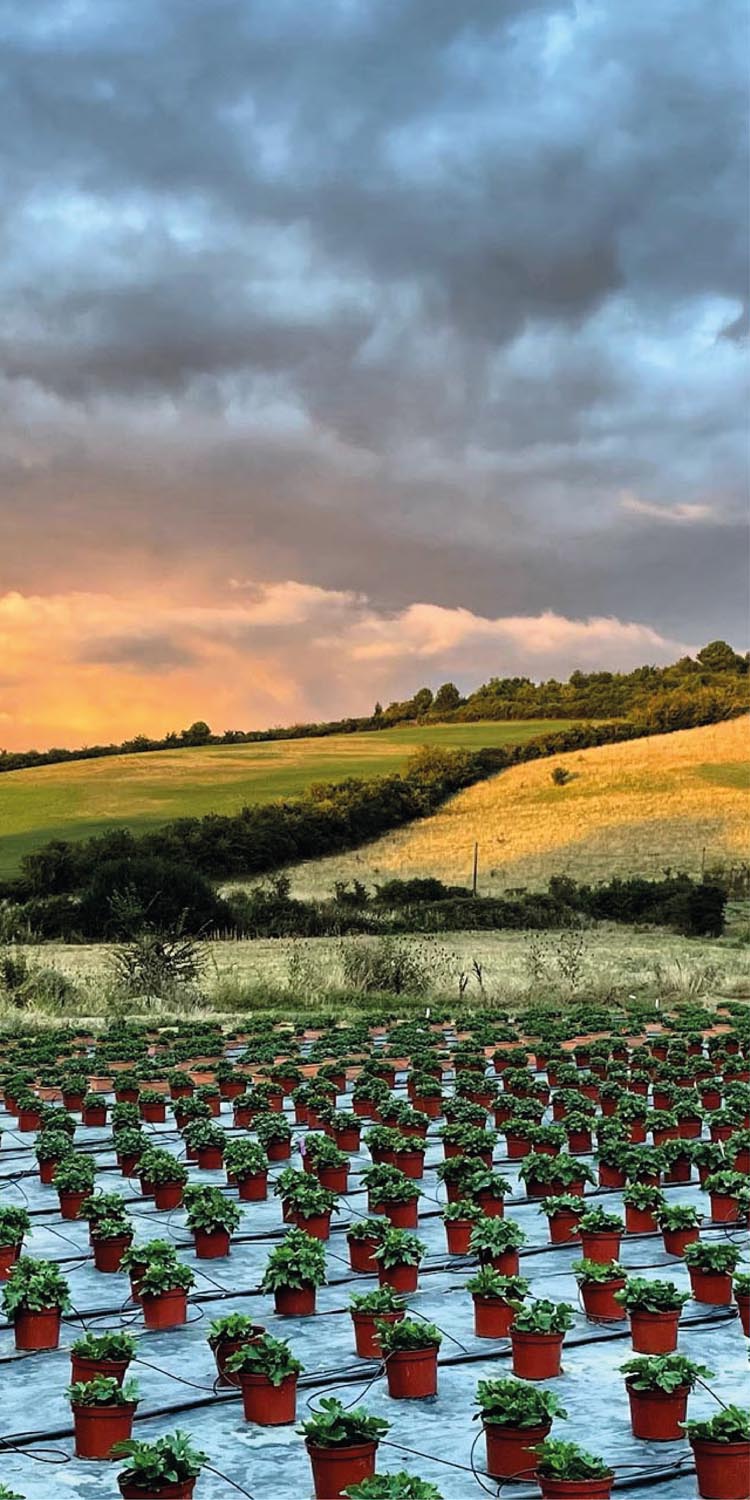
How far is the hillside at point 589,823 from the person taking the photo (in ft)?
202

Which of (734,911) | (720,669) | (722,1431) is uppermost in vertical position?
(720,669)

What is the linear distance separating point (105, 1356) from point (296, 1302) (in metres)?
1.80

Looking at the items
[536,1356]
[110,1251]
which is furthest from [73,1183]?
[536,1356]

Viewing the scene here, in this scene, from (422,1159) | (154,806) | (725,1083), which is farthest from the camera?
(154,806)

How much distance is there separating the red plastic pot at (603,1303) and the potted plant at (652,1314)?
564mm

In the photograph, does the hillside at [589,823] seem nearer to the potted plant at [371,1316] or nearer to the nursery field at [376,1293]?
the nursery field at [376,1293]

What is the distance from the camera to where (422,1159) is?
36.4ft

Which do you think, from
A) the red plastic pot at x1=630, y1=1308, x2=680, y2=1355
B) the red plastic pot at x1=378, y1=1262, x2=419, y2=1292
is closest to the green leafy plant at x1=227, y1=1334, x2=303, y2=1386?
the red plastic pot at x1=630, y1=1308, x2=680, y2=1355

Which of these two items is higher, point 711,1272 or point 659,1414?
point 659,1414

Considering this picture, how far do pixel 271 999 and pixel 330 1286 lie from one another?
17.0m

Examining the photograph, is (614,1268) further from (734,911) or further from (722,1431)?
(734,911)

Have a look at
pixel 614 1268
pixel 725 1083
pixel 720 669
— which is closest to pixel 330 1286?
pixel 614 1268

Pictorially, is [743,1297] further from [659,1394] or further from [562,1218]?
[562,1218]

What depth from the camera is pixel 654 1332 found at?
684cm
